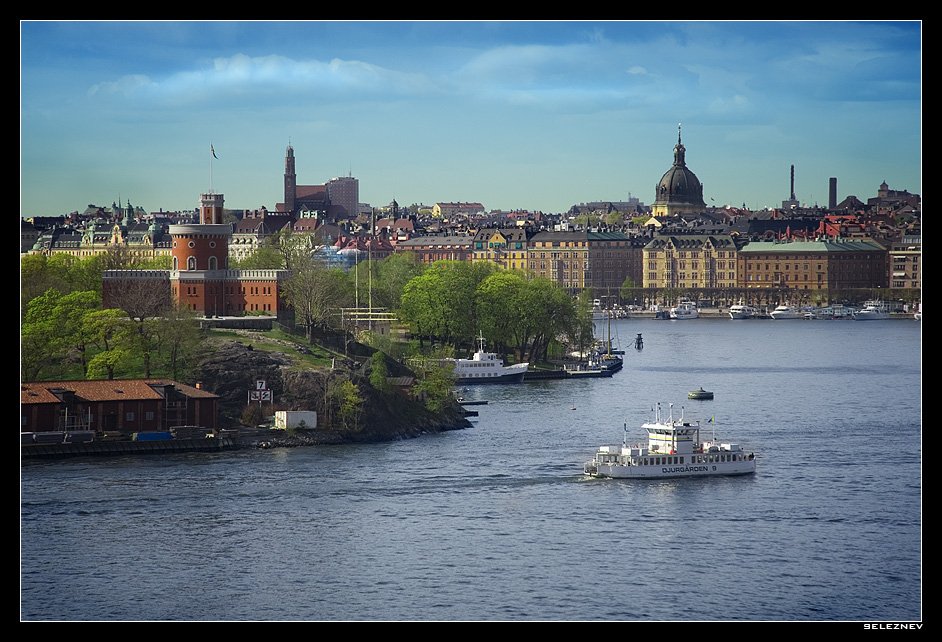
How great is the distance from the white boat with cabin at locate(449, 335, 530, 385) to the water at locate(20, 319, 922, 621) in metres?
10.2

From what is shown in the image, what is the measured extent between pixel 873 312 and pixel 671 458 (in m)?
55.3

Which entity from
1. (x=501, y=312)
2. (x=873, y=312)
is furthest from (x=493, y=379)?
(x=873, y=312)

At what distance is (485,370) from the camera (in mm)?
47938

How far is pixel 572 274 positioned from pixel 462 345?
47.6 metres

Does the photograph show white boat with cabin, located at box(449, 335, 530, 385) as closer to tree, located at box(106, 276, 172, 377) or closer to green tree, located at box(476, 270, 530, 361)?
green tree, located at box(476, 270, 530, 361)

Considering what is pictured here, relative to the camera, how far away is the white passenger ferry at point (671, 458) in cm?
2991

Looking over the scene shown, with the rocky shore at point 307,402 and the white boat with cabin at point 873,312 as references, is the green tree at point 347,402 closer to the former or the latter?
the rocky shore at point 307,402

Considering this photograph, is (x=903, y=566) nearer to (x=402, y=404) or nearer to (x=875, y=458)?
Result: (x=875, y=458)

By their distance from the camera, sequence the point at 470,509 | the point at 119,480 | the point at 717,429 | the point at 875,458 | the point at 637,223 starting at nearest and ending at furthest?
the point at 470,509 → the point at 119,480 → the point at 875,458 → the point at 717,429 → the point at 637,223

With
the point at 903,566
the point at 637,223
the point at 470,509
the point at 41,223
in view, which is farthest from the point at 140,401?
the point at 637,223

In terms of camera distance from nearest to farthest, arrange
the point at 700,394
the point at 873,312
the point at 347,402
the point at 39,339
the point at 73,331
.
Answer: the point at 347,402
the point at 39,339
the point at 73,331
the point at 700,394
the point at 873,312

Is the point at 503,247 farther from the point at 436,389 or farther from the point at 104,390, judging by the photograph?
the point at 104,390

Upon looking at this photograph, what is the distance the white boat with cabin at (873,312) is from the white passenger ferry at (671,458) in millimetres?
53429
